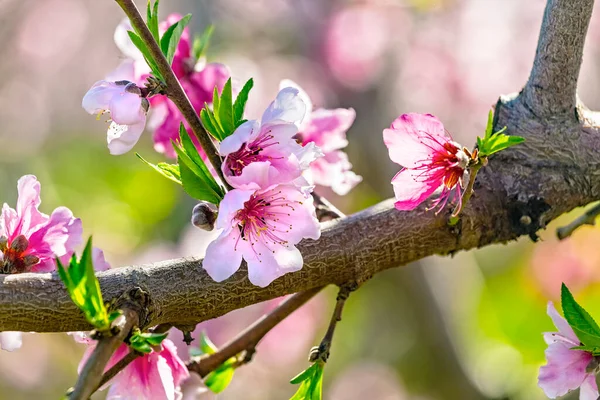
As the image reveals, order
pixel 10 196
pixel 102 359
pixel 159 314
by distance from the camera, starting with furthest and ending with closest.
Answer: pixel 10 196 → pixel 159 314 → pixel 102 359

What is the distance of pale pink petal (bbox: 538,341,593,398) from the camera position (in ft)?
2.18

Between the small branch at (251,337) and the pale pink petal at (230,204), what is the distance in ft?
0.64

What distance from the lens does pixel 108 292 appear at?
1.96ft

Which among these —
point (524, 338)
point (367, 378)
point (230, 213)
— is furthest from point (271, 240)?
point (367, 378)

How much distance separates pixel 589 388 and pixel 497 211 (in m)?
0.19

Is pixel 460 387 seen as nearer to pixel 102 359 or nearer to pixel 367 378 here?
pixel 367 378

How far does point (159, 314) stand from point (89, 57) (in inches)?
128

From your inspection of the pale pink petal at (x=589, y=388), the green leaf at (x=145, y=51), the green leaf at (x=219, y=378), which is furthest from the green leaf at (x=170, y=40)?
the pale pink petal at (x=589, y=388)

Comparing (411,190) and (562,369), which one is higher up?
(411,190)

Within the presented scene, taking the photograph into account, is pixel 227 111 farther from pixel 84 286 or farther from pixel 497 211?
pixel 497 211

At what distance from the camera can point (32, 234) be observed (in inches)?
26.6

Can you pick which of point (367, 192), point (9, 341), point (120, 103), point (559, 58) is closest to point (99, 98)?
point (120, 103)

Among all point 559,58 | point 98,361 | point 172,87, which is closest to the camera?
point 98,361

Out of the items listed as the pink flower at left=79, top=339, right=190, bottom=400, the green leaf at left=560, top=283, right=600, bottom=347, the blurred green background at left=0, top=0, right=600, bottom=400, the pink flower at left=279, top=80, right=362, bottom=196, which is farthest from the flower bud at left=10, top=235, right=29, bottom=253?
the blurred green background at left=0, top=0, right=600, bottom=400
